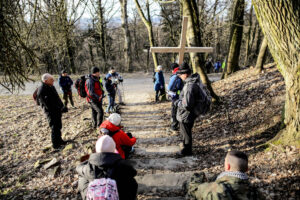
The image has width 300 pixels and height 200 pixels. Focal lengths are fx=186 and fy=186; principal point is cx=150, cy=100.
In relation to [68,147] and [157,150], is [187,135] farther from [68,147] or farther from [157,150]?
[68,147]

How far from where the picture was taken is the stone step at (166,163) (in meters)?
3.99

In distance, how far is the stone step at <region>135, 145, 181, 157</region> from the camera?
4.62 metres

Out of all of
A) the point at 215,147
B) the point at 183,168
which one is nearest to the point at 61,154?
the point at 183,168

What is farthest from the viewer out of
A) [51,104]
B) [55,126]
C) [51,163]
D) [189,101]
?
[55,126]

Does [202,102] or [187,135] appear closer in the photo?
[202,102]

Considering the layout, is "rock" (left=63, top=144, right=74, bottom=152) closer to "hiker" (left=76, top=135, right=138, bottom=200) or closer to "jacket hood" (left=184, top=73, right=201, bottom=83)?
"hiker" (left=76, top=135, right=138, bottom=200)

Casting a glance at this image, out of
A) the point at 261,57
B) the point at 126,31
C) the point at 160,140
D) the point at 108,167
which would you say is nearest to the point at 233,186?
the point at 108,167

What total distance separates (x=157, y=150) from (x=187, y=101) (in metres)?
1.66

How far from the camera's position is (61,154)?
4980 mm

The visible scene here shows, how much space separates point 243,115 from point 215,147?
1.63m

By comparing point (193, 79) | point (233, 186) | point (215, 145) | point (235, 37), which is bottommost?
point (215, 145)

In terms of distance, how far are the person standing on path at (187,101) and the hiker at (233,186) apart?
1867 mm

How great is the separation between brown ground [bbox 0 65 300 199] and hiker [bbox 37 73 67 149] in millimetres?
596

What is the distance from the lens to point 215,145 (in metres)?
4.73
